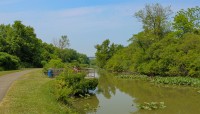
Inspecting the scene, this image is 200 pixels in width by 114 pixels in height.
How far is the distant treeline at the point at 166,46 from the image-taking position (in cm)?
4050

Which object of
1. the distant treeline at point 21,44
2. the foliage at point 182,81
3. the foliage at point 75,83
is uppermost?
the distant treeline at point 21,44

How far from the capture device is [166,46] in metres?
45.8

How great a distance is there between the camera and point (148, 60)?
50281mm

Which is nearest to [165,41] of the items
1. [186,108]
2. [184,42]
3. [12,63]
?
[184,42]

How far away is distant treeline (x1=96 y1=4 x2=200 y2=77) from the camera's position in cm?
4050

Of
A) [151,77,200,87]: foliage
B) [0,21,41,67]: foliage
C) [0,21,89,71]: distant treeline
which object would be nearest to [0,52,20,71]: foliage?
[0,21,89,71]: distant treeline

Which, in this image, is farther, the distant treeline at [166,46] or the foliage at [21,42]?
the foliage at [21,42]

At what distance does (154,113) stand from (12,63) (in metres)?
31.6

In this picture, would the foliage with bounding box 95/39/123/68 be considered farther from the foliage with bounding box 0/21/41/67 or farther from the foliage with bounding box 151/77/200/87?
the foliage with bounding box 151/77/200/87

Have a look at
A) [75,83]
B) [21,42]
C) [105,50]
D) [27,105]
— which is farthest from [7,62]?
[105,50]

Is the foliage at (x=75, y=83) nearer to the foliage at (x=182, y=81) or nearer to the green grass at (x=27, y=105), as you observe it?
the green grass at (x=27, y=105)

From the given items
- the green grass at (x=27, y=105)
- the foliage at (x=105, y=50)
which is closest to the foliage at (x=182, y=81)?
the green grass at (x=27, y=105)

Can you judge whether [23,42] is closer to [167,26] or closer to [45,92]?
[167,26]

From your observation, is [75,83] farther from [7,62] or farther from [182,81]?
[7,62]
